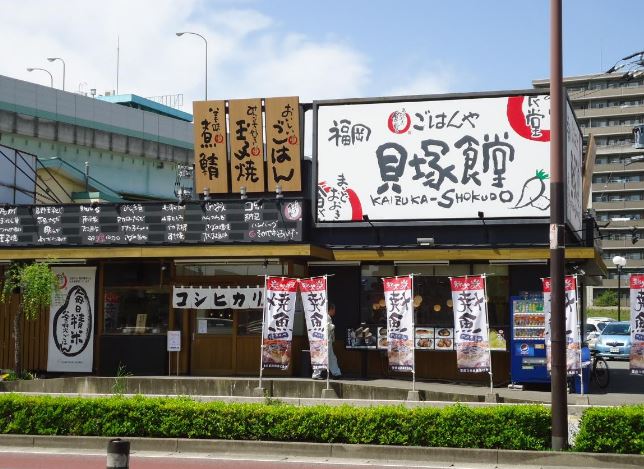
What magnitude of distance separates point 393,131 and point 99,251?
8950mm

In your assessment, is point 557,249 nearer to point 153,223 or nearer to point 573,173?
Answer: point 573,173

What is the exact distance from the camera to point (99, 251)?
2467cm

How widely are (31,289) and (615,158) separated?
85232 mm

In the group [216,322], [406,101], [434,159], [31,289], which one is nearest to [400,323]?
[434,159]

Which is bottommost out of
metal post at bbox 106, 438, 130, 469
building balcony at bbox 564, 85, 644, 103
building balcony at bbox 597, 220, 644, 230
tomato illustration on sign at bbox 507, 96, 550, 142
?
metal post at bbox 106, 438, 130, 469

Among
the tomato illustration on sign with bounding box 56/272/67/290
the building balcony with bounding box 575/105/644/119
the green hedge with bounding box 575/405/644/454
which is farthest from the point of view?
the building balcony with bounding box 575/105/644/119

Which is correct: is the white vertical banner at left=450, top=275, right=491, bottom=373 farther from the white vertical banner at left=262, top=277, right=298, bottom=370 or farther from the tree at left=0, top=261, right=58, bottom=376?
the tree at left=0, top=261, right=58, bottom=376

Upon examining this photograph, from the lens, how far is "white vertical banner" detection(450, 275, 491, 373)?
20.8 m

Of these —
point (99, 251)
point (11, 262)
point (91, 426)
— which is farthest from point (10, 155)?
point (91, 426)

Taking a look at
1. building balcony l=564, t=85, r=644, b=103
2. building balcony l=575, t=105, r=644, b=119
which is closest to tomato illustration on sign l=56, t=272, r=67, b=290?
building balcony l=564, t=85, r=644, b=103

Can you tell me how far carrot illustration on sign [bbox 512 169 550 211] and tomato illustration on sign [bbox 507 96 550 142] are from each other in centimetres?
101

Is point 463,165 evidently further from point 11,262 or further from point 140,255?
point 11,262

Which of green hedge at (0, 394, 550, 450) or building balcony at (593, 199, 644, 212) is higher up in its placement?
building balcony at (593, 199, 644, 212)

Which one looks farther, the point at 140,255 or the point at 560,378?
the point at 140,255
